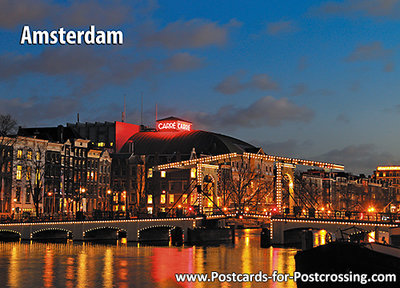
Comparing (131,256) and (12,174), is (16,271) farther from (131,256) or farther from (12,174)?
(12,174)

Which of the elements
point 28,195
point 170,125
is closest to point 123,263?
point 28,195

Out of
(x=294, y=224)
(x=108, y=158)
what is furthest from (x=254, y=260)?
(x=108, y=158)

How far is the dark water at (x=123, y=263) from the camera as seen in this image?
52.7 meters

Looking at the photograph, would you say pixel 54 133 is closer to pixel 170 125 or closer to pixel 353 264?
pixel 170 125

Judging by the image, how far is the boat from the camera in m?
39.6

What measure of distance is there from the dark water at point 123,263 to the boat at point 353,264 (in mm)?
7576

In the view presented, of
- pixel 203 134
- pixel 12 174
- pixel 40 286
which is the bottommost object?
pixel 40 286

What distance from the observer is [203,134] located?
16288cm

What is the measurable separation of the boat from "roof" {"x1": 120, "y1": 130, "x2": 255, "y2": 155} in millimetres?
111489

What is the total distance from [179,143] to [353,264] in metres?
118

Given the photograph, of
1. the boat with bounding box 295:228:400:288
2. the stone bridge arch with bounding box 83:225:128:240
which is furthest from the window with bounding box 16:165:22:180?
the boat with bounding box 295:228:400:288

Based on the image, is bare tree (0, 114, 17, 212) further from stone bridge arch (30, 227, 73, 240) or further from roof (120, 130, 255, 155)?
roof (120, 130, 255, 155)

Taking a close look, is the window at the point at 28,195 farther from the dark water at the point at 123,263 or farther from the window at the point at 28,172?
the dark water at the point at 123,263

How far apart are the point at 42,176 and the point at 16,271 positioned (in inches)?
2377
